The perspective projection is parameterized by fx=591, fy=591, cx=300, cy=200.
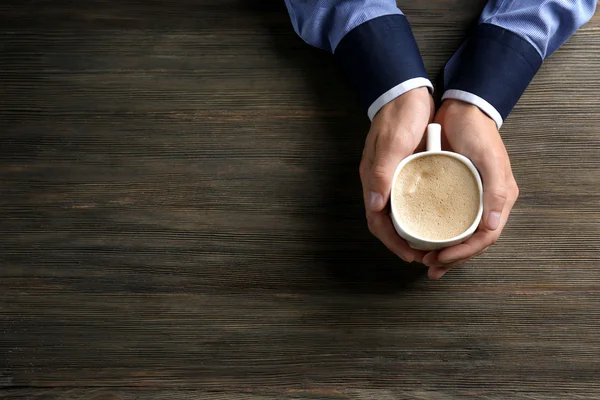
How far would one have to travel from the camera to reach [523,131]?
3.09ft

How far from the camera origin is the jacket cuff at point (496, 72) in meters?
0.84

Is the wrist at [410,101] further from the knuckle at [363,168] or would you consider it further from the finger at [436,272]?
the finger at [436,272]

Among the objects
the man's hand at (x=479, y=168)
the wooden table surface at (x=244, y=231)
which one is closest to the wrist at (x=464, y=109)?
the man's hand at (x=479, y=168)

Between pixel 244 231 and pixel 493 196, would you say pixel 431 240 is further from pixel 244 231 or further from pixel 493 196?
pixel 244 231

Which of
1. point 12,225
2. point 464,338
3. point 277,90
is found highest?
point 277,90

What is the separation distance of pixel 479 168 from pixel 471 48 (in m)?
0.22

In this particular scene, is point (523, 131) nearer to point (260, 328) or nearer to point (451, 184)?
point (451, 184)

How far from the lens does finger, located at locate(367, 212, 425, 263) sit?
818 mm

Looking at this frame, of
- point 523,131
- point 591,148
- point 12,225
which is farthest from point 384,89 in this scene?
point 12,225

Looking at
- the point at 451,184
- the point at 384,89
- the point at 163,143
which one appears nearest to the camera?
the point at 451,184

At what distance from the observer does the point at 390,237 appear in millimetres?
823

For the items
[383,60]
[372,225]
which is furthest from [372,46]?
[372,225]

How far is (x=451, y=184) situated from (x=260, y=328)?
0.37 metres

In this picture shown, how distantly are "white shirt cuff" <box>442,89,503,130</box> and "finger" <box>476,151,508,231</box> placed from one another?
0.10 meters
